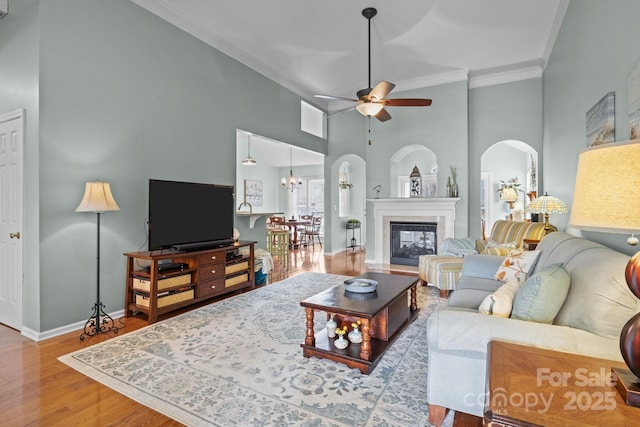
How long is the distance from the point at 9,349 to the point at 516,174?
972cm

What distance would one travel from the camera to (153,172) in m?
3.96

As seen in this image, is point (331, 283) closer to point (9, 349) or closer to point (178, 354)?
point (178, 354)

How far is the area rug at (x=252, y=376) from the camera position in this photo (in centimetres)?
191

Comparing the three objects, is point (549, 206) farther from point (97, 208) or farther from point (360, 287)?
point (97, 208)

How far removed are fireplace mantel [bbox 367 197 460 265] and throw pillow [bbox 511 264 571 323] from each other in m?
4.37

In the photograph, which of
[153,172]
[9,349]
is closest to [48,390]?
[9,349]

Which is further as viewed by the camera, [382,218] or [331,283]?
[382,218]

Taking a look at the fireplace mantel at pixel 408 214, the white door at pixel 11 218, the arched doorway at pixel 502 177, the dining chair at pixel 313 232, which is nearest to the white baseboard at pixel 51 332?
the white door at pixel 11 218

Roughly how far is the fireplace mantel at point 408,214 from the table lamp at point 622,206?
5118 millimetres

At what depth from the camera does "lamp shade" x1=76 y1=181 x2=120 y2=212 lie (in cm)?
305

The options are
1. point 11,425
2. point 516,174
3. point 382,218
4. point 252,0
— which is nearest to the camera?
point 11,425

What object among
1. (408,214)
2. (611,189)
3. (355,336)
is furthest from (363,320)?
(408,214)

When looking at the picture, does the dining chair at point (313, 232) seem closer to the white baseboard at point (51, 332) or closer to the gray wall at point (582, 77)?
the gray wall at point (582, 77)

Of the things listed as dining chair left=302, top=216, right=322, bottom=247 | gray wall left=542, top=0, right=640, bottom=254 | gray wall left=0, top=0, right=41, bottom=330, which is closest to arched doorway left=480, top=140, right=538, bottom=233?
gray wall left=542, top=0, right=640, bottom=254
